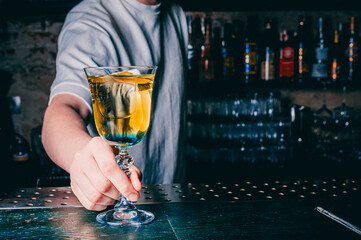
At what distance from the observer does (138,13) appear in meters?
1.47

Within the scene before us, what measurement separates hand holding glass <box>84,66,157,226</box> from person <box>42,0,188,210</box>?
1.3 inches

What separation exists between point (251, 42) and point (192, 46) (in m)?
0.41

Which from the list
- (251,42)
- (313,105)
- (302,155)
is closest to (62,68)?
(251,42)

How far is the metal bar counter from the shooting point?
707mm

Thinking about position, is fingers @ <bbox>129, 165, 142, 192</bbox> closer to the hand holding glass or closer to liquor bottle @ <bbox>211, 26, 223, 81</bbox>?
the hand holding glass

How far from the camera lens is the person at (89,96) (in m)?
0.68

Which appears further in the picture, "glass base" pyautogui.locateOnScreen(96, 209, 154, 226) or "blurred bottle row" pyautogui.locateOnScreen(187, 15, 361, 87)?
"blurred bottle row" pyautogui.locateOnScreen(187, 15, 361, 87)

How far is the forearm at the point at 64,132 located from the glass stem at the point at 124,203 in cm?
11

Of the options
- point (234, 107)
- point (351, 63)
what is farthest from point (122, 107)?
point (351, 63)

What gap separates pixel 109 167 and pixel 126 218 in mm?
172

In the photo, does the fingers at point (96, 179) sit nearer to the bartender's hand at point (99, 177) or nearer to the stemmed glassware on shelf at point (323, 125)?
the bartender's hand at point (99, 177)

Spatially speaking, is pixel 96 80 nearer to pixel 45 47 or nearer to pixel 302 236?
pixel 302 236

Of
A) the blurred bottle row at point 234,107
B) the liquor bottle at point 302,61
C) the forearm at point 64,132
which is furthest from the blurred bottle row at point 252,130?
the forearm at point 64,132

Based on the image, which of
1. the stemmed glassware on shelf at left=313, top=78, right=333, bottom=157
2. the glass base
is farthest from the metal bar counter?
the stemmed glassware on shelf at left=313, top=78, right=333, bottom=157
